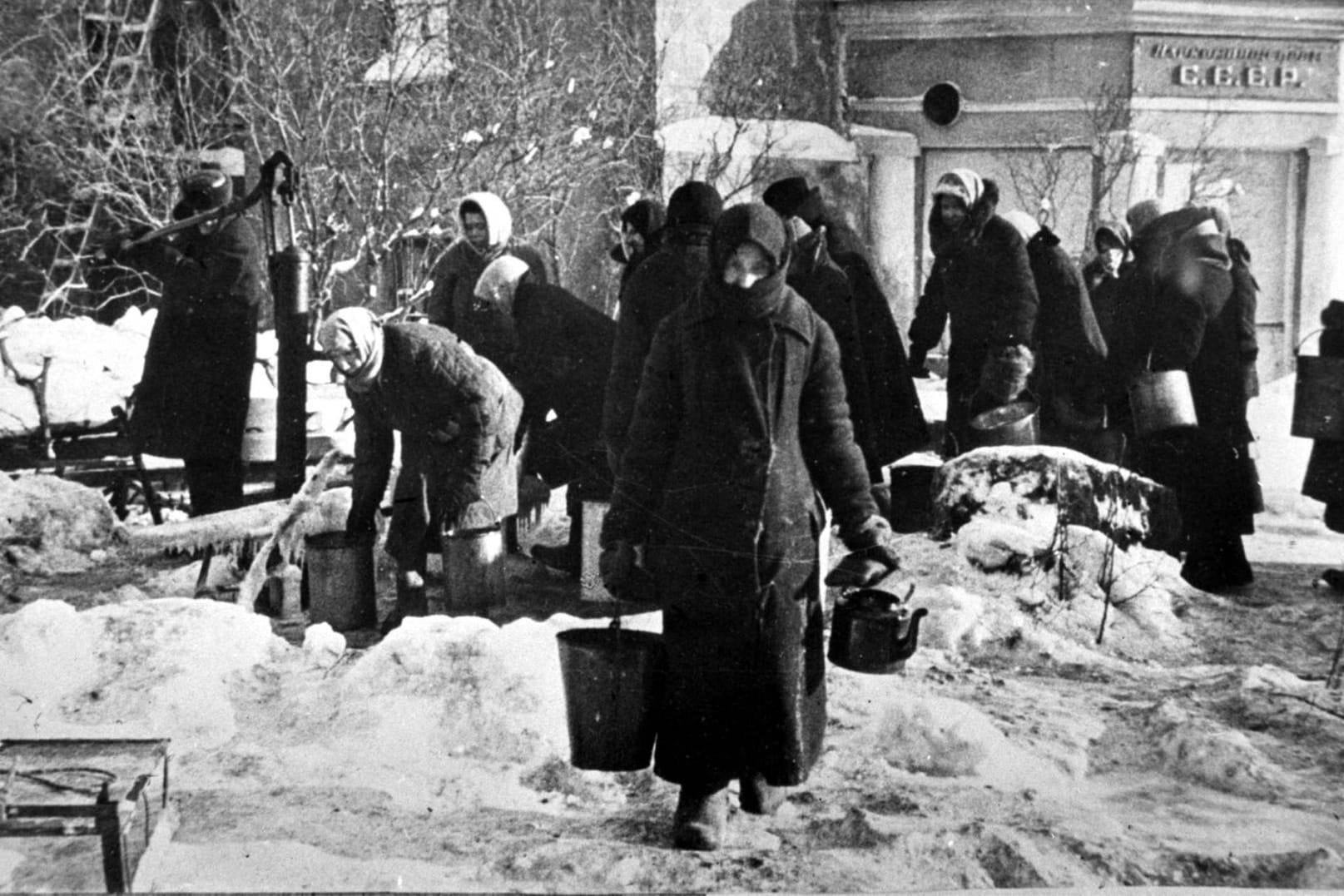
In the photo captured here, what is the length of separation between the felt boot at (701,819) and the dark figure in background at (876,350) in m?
1.54

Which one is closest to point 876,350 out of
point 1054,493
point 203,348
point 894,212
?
point 894,212

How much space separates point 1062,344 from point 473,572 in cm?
230

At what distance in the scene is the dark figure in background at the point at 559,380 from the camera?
453 cm

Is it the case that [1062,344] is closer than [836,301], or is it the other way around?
[836,301]

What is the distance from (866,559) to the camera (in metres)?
3.26

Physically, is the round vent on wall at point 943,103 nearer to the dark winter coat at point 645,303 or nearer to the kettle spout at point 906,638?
the dark winter coat at point 645,303

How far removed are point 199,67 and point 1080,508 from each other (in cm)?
325

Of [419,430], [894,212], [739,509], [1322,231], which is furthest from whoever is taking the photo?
[419,430]

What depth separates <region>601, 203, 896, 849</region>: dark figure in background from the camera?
10.6ft

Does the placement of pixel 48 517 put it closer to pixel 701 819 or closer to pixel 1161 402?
pixel 701 819

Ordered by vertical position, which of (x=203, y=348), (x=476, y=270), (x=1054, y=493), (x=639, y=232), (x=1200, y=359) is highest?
(x=639, y=232)

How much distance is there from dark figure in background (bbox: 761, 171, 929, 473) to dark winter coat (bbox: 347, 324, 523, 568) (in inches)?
49.0

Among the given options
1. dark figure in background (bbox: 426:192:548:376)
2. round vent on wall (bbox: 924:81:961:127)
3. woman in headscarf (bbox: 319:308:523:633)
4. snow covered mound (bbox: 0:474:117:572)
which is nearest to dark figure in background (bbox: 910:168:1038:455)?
round vent on wall (bbox: 924:81:961:127)

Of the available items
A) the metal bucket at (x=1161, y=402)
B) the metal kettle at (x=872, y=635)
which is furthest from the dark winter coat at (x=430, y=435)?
the metal bucket at (x=1161, y=402)
